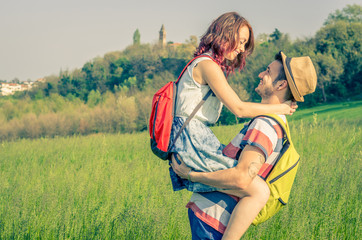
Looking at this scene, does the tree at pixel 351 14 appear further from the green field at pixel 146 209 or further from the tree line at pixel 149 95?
the green field at pixel 146 209

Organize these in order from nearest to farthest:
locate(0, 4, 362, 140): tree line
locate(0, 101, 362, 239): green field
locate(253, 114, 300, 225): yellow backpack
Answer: locate(253, 114, 300, 225): yellow backpack < locate(0, 101, 362, 239): green field < locate(0, 4, 362, 140): tree line

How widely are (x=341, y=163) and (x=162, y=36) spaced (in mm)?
142904

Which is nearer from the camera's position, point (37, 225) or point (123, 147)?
point (37, 225)

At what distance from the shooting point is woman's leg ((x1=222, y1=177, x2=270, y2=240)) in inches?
74.4

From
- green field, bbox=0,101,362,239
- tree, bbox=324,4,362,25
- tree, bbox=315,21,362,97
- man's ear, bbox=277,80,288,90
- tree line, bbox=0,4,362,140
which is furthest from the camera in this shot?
tree, bbox=324,4,362,25

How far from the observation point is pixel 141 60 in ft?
187

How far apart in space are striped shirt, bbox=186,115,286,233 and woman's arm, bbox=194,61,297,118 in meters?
0.07

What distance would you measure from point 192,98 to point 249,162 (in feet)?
1.59

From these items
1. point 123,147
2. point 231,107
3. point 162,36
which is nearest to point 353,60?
point 123,147

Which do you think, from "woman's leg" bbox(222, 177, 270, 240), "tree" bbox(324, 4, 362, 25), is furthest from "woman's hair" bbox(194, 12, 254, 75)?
"tree" bbox(324, 4, 362, 25)

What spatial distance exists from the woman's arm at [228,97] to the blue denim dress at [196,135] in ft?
0.23

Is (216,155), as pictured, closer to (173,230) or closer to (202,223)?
(202,223)

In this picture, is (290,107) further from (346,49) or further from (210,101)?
(346,49)

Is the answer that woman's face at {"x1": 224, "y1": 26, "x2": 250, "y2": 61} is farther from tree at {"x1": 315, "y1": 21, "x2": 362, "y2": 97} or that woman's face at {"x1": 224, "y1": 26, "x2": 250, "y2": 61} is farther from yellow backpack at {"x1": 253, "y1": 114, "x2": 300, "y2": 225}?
tree at {"x1": 315, "y1": 21, "x2": 362, "y2": 97}
